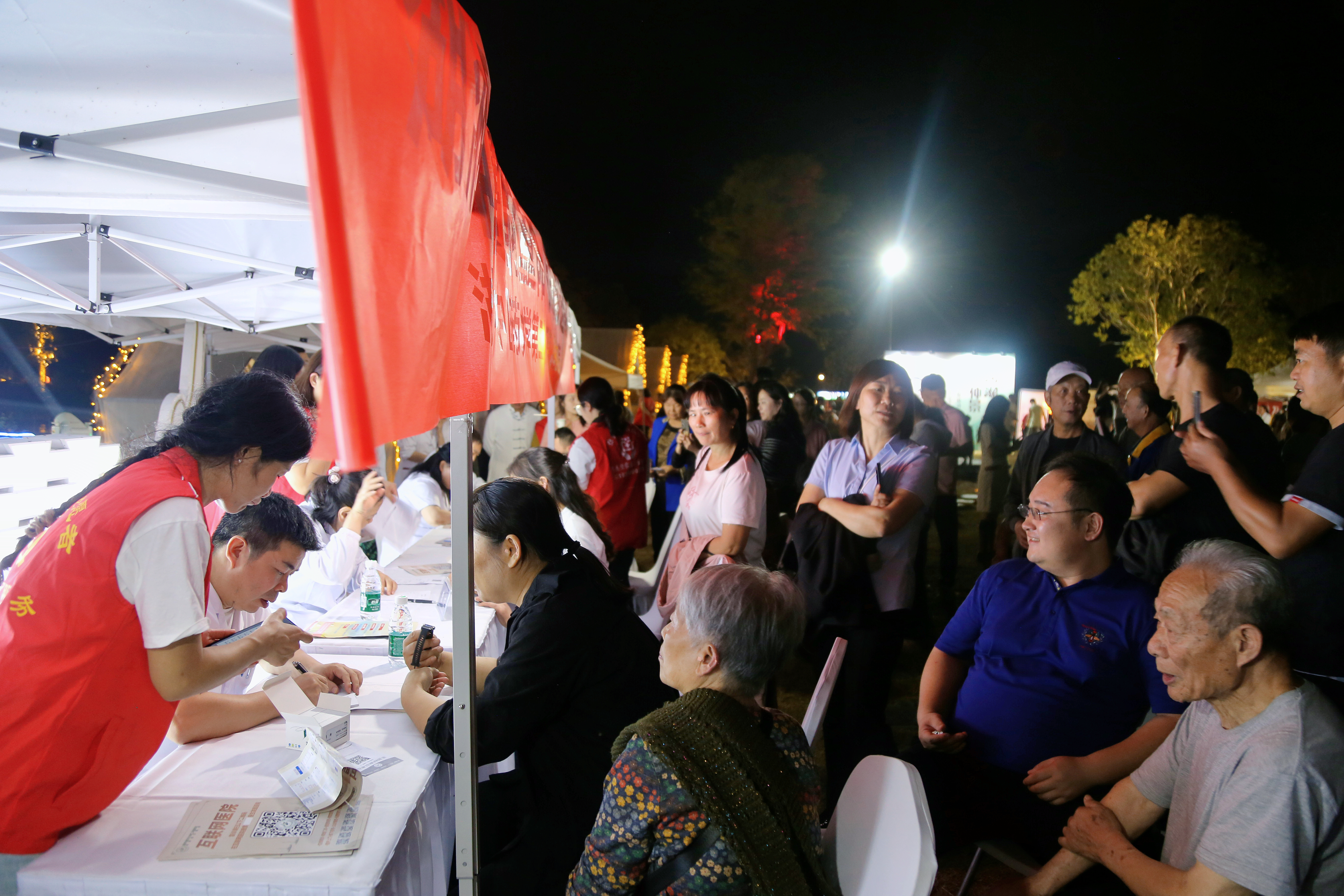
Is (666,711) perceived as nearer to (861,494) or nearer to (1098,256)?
(861,494)

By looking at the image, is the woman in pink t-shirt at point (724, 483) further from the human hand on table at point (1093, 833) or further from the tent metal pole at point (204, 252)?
the tent metal pole at point (204, 252)

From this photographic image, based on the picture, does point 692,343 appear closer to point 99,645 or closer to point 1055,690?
point 1055,690

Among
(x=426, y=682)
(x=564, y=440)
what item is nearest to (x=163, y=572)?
(x=426, y=682)

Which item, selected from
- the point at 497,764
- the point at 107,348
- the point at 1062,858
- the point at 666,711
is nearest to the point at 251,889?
the point at 666,711

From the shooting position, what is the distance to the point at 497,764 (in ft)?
9.24

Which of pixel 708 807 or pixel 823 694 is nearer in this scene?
pixel 708 807

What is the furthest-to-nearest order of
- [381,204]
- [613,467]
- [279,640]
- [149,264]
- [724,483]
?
1. [613,467]
2. [149,264]
3. [724,483]
4. [279,640]
5. [381,204]

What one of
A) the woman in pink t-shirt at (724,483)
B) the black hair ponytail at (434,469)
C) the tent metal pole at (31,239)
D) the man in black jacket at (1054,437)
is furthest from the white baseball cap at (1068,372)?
the tent metal pole at (31,239)

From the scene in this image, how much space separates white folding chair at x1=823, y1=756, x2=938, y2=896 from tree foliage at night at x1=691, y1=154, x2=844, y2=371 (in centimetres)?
2248

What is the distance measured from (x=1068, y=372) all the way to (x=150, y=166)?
4.66 metres

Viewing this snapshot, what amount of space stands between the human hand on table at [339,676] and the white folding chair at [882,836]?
1.53 m

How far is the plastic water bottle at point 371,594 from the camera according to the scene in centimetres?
310

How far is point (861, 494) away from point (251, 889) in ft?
8.57

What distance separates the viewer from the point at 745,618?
1474 mm
